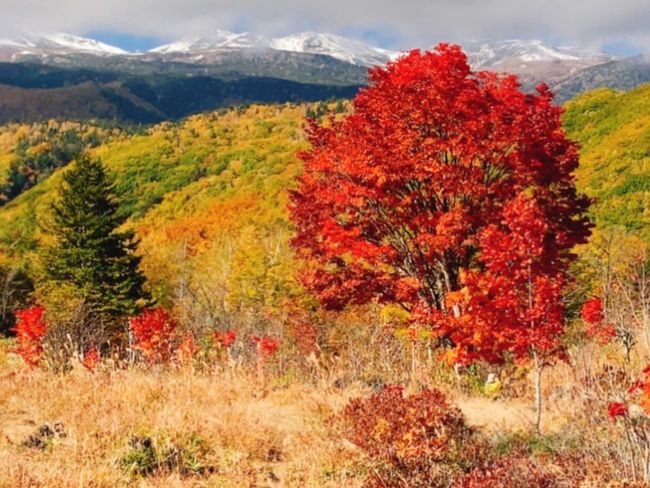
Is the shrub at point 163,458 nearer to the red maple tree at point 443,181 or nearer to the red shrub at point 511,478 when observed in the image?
the red shrub at point 511,478

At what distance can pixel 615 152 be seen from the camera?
57.6 metres

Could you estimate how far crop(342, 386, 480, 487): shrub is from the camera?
5840 millimetres

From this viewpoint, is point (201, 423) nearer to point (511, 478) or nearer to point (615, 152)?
point (511, 478)

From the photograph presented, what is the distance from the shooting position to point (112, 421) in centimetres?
687

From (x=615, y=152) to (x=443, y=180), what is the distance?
5094 cm

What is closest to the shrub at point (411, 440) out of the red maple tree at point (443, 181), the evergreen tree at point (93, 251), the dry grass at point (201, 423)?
the dry grass at point (201, 423)

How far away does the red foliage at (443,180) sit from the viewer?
499 inches

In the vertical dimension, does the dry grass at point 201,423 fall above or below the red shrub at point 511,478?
below

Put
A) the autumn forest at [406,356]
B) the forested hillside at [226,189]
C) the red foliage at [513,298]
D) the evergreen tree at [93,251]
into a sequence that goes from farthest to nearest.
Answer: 1. the forested hillside at [226,189]
2. the evergreen tree at [93,251]
3. the red foliage at [513,298]
4. the autumn forest at [406,356]

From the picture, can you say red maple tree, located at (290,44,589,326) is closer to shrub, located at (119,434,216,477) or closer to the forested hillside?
the forested hillside

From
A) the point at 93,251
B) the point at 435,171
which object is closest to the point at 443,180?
the point at 435,171

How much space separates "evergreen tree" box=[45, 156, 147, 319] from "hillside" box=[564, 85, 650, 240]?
29883 millimetres

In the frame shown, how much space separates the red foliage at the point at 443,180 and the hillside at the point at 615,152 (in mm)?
30274

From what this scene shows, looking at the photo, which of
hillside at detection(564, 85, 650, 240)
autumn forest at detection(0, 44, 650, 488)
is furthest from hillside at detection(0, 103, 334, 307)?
hillside at detection(564, 85, 650, 240)
